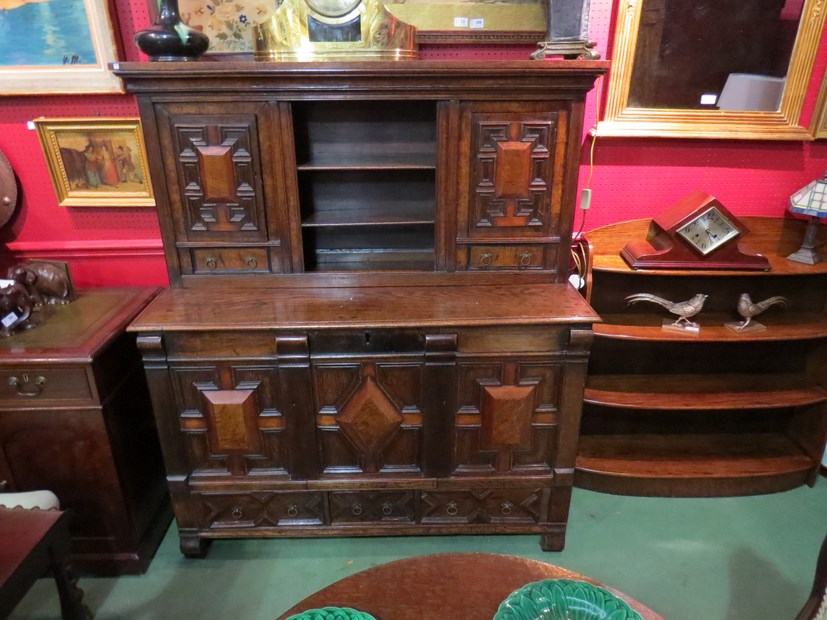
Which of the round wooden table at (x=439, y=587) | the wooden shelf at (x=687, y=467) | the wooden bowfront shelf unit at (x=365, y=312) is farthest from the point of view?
the wooden shelf at (x=687, y=467)

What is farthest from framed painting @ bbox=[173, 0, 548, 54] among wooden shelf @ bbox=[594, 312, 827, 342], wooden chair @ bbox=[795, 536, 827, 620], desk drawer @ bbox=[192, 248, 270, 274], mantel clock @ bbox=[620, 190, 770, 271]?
wooden chair @ bbox=[795, 536, 827, 620]

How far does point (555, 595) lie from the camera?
123 centimetres

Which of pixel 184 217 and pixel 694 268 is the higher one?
pixel 184 217

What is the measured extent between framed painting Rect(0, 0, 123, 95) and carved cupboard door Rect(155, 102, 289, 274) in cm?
56

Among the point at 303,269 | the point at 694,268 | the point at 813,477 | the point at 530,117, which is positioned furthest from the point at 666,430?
the point at 303,269

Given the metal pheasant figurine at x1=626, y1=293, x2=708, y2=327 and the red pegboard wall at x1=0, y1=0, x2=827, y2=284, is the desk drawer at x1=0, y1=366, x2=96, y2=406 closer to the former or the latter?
the red pegboard wall at x1=0, y1=0, x2=827, y2=284

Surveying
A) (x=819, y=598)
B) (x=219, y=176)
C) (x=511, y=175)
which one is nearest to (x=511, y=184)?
(x=511, y=175)

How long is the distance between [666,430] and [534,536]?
0.92 meters

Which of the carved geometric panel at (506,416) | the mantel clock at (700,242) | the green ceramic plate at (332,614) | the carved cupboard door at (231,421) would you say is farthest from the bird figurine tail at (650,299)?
the green ceramic plate at (332,614)

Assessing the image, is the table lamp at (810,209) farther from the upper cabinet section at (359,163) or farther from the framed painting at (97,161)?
the framed painting at (97,161)

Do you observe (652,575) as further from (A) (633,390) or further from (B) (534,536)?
(A) (633,390)

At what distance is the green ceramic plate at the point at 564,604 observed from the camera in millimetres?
1196

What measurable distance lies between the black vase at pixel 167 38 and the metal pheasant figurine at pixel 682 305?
1.98 meters

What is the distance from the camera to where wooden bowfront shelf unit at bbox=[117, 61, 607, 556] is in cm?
187
